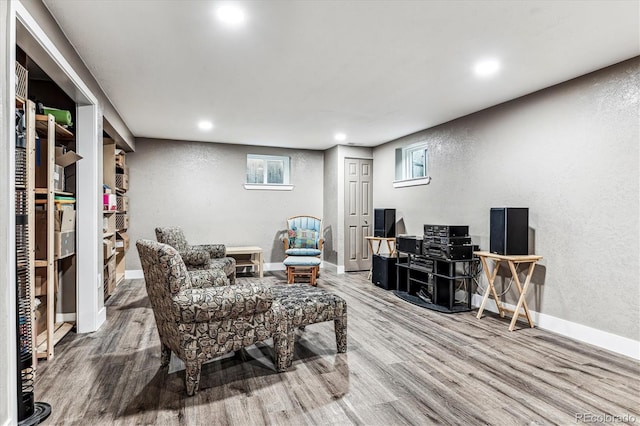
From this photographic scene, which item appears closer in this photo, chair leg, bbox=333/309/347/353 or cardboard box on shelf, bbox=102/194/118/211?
chair leg, bbox=333/309/347/353

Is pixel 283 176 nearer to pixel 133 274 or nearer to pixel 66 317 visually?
pixel 133 274

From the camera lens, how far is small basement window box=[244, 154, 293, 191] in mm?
6426

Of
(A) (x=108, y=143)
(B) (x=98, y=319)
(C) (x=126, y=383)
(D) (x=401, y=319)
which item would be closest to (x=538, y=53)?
(D) (x=401, y=319)

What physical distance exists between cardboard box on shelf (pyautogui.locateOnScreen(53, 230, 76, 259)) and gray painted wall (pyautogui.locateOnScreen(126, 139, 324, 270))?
2.77m

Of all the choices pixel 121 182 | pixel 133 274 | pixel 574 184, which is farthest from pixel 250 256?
pixel 574 184

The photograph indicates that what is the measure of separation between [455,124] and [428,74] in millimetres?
1669

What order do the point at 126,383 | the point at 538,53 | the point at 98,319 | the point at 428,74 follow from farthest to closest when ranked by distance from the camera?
the point at 98,319 → the point at 428,74 → the point at 538,53 → the point at 126,383

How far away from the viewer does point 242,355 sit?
266cm

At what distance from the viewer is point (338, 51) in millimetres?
2611

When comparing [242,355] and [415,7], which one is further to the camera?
[242,355]

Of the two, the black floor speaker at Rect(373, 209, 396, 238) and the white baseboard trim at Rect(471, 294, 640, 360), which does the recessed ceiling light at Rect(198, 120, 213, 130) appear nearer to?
the black floor speaker at Rect(373, 209, 396, 238)

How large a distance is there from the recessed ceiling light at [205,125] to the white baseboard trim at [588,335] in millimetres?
4354

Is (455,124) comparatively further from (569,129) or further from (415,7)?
(415,7)

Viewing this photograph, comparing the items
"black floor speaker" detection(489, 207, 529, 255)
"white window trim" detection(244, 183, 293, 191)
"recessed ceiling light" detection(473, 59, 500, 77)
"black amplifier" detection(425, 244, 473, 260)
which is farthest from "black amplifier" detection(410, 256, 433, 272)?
"white window trim" detection(244, 183, 293, 191)
